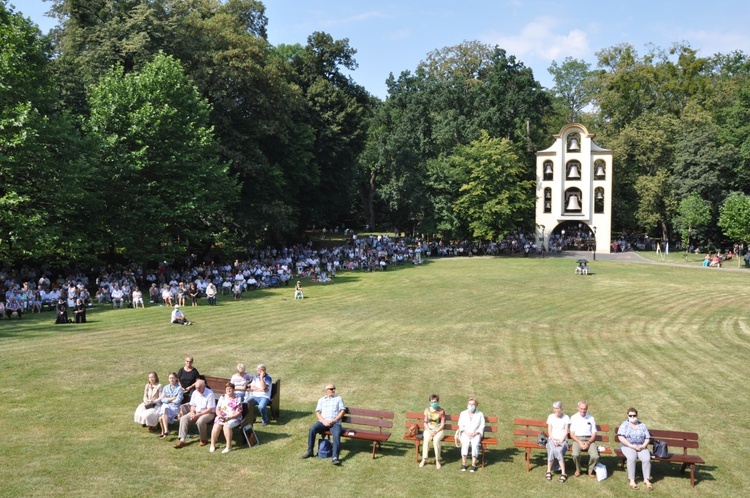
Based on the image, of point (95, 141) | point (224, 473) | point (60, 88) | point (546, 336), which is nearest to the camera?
point (224, 473)

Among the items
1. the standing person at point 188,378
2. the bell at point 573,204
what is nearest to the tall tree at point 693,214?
the bell at point 573,204

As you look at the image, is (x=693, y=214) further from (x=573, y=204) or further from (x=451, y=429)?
(x=451, y=429)

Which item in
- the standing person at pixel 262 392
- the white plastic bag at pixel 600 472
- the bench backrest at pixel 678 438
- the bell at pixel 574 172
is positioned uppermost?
the bell at pixel 574 172

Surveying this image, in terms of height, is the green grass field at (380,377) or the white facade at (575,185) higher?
the white facade at (575,185)

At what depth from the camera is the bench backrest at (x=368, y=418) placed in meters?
11.2

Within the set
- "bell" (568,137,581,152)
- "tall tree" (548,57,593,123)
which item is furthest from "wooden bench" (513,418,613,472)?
"tall tree" (548,57,593,123)

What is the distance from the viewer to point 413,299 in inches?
1180

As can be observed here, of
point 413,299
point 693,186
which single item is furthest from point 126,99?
point 693,186

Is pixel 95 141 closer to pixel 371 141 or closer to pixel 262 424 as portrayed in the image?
pixel 262 424

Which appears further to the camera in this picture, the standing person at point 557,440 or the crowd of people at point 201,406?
the crowd of people at point 201,406

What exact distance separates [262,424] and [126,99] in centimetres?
2412

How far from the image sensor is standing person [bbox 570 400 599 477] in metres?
10.3

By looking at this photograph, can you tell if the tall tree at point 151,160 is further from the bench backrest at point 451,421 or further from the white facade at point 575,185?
the white facade at point 575,185

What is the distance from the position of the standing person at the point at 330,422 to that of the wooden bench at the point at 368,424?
0.19m
